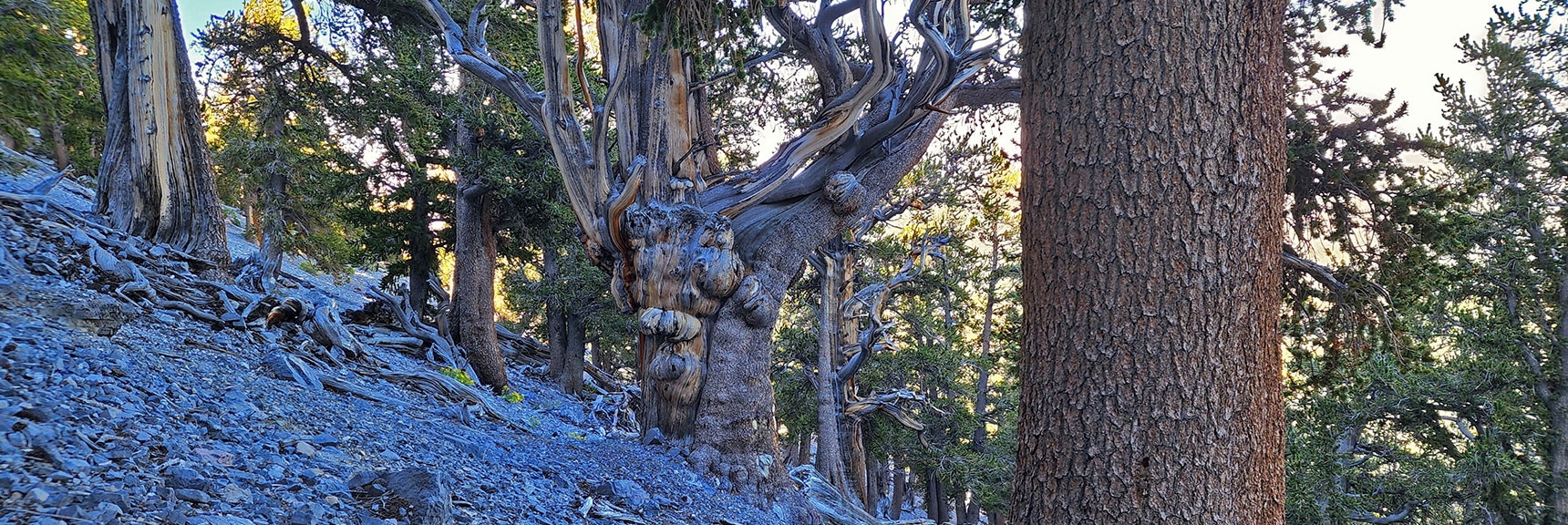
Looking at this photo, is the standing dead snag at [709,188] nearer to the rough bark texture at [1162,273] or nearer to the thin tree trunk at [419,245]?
the rough bark texture at [1162,273]

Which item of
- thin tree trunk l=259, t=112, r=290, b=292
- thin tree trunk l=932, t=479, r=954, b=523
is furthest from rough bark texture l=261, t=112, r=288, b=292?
thin tree trunk l=932, t=479, r=954, b=523

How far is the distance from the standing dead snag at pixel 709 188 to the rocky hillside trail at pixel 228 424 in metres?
0.63

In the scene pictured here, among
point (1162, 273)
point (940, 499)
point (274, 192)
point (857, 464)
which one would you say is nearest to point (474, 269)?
point (274, 192)

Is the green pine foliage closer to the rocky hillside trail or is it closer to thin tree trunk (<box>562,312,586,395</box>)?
the rocky hillside trail

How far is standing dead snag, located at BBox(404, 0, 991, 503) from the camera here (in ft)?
18.8

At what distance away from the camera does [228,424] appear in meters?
3.20

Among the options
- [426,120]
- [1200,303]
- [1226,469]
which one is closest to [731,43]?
[1200,303]

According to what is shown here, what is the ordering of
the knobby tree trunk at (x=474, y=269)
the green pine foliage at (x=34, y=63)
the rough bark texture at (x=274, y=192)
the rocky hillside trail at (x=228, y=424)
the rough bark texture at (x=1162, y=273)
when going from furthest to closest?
1. the knobby tree trunk at (x=474, y=269)
2. the rough bark texture at (x=274, y=192)
3. the green pine foliage at (x=34, y=63)
4. the rocky hillside trail at (x=228, y=424)
5. the rough bark texture at (x=1162, y=273)

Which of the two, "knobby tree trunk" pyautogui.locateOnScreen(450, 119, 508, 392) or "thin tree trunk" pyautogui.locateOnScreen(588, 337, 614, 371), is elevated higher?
"knobby tree trunk" pyautogui.locateOnScreen(450, 119, 508, 392)

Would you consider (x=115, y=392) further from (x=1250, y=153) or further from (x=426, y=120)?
(x=426, y=120)

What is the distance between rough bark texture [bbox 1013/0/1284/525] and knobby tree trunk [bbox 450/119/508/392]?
8.85 metres

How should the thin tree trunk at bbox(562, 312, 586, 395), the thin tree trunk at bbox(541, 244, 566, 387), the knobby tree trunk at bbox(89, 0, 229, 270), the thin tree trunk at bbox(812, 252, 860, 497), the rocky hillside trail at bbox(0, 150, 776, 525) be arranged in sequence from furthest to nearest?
the thin tree trunk at bbox(562, 312, 586, 395)
the thin tree trunk at bbox(541, 244, 566, 387)
the thin tree trunk at bbox(812, 252, 860, 497)
the knobby tree trunk at bbox(89, 0, 229, 270)
the rocky hillside trail at bbox(0, 150, 776, 525)

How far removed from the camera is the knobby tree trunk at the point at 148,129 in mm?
6188

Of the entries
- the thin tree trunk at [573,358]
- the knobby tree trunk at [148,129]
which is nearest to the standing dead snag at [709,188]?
the knobby tree trunk at [148,129]
